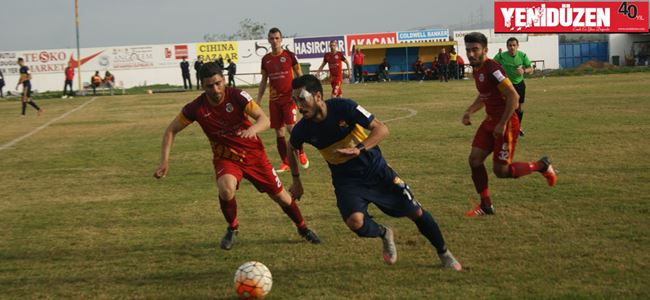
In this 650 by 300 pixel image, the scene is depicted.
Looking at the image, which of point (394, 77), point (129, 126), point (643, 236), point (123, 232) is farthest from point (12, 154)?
point (394, 77)

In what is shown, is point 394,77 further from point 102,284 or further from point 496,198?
point 102,284

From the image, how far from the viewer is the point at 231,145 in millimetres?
6949

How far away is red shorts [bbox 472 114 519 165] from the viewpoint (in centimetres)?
789

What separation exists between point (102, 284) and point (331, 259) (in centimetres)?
189

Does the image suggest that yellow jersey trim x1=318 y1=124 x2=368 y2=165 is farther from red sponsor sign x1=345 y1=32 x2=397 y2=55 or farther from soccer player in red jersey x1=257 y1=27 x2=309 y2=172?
red sponsor sign x1=345 y1=32 x2=397 y2=55

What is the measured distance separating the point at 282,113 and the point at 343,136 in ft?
19.1

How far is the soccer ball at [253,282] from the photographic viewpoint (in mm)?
5262

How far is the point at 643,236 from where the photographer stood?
651 centimetres

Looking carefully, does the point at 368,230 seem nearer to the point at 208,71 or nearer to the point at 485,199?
the point at 208,71

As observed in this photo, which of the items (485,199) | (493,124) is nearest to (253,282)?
(485,199)

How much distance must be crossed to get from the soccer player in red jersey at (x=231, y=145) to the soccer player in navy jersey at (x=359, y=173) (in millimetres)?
1036

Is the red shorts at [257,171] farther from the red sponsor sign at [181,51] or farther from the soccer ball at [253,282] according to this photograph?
the red sponsor sign at [181,51]

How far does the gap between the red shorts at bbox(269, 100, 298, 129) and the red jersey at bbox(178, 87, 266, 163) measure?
4.50m

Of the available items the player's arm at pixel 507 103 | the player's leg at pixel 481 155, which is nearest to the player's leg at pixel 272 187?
the player's leg at pixel 481 155
